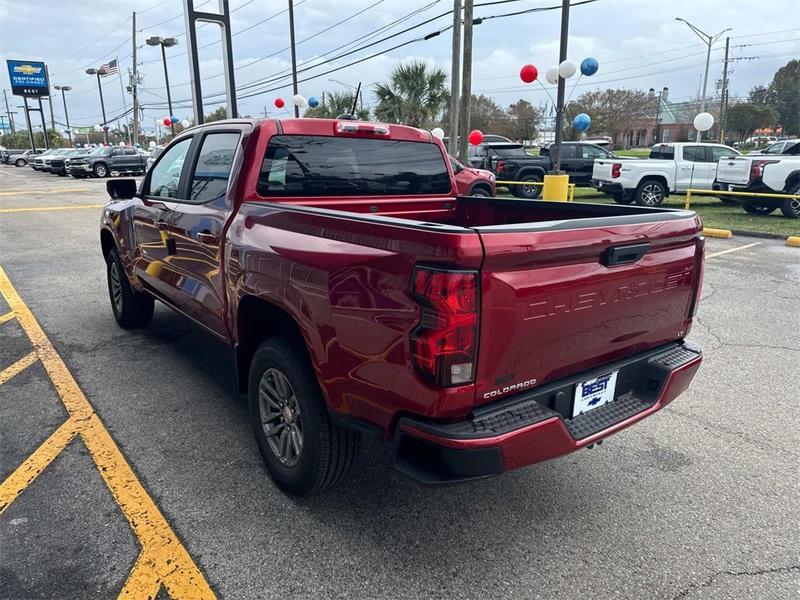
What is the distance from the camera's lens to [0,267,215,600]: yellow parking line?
224 centimetres

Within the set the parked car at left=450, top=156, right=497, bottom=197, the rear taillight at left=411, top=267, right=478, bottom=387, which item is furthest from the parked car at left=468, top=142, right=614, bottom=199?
the rear taillight at left=411, top=267, right=478, bottom=387

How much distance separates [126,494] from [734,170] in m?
15.4

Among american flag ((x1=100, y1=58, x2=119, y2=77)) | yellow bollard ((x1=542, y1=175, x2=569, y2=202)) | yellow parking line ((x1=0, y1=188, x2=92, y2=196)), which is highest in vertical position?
american flag ((x1=100, y1=58, x2=119, y2=77))

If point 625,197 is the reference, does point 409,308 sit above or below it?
above

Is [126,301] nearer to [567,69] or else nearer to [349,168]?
[349,168]

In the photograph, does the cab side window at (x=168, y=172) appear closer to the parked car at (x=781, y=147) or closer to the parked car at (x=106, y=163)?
the parked car at (x=781, y=147)

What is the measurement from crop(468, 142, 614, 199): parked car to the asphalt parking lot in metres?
13.9

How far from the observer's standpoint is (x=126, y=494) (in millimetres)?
2803

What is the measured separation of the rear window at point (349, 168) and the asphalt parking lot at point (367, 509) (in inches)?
61.6

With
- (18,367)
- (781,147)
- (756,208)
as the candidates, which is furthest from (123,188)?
(781,147)

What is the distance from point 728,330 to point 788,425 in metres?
2.07

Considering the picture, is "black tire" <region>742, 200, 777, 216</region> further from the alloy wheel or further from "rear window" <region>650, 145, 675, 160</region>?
the alloy wheel

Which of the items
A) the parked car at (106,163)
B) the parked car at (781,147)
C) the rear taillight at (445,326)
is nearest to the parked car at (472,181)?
the parked car at (781,147)

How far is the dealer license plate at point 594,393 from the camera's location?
Result: 7.70 feet
